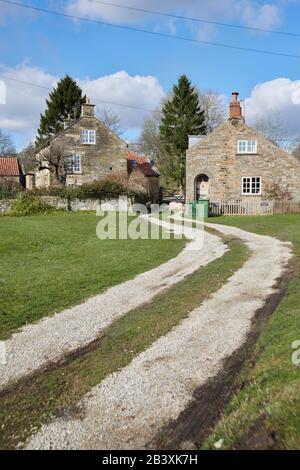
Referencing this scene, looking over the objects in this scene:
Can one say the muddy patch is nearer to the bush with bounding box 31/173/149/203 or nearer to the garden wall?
the garden wall

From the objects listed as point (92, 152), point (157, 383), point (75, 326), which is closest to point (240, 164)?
point (92, 152)

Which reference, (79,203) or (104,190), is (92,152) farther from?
(79,203)

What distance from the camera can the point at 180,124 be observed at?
50375mm

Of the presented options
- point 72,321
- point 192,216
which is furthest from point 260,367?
point 192,216

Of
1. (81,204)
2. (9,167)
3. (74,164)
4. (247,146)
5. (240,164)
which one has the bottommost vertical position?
(81,204)

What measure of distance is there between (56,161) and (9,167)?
12964 mm

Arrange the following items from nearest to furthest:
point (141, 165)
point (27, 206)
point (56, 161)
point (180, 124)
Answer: point (27, 206), point (56, 161), point (141, 165), point (180, 124)

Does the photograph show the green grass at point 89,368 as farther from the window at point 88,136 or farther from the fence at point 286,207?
the window at point 88,136

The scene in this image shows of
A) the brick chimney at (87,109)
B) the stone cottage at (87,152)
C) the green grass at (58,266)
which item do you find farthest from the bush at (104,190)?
the green grass at (58,266)

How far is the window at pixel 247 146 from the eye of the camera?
32.3 metres

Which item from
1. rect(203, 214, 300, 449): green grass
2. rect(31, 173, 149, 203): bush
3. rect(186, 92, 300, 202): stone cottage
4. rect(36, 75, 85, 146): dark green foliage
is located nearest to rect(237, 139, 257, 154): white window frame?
rect(186, 92, 300, 202): stone cottage

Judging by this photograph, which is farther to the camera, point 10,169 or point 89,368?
point 10,169

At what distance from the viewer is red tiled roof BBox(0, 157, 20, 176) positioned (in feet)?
153

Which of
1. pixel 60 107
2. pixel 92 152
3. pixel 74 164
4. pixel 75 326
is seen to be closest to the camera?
pixel 75 326
